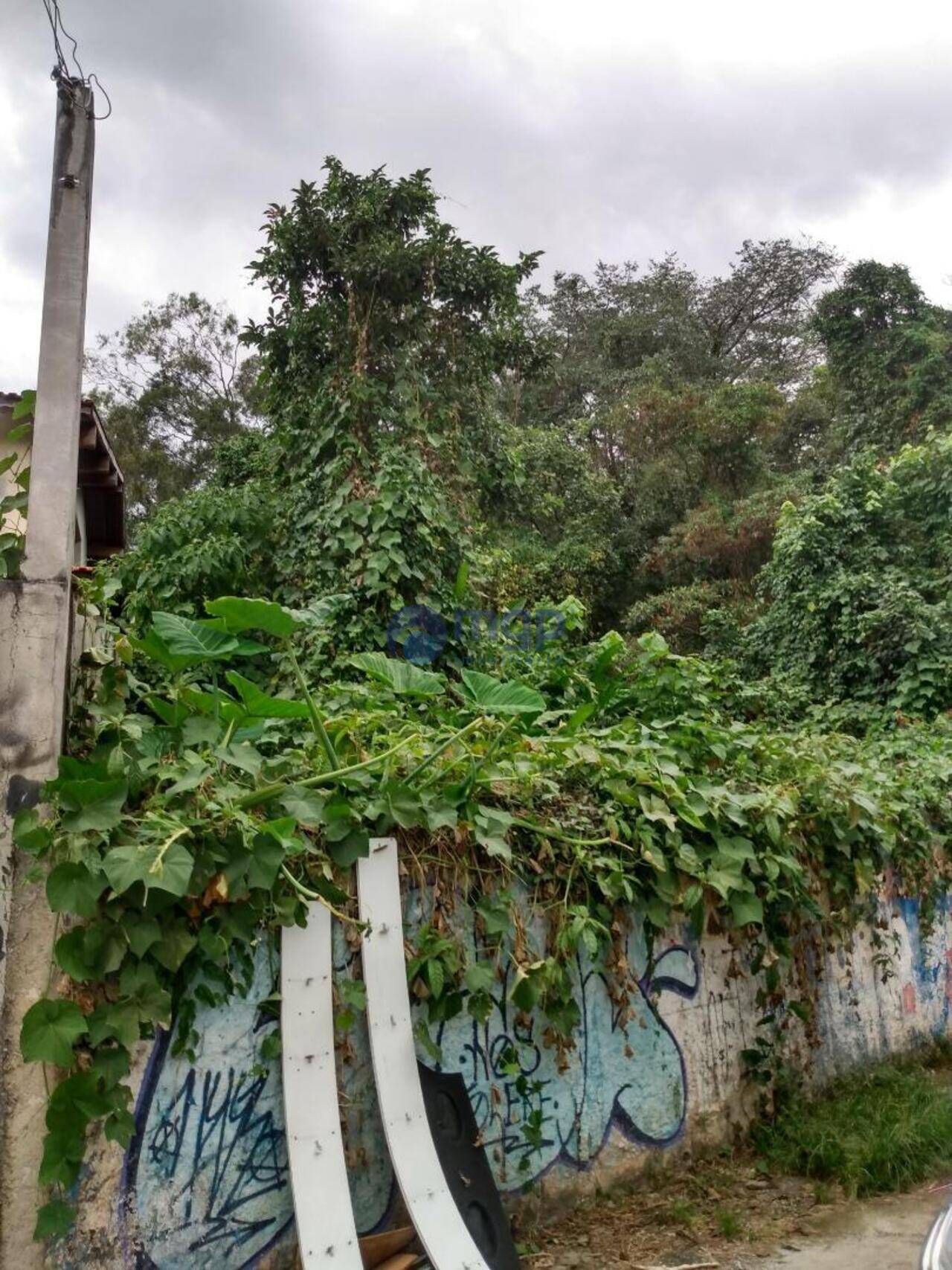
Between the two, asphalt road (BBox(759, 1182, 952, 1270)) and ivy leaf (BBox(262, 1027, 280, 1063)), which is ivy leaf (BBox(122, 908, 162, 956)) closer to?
ivy leaf (BBox(262, 1027, 280, 1063))

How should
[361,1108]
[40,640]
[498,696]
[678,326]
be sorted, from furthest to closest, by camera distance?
[678,326] → [498,696] → [361,1108] → [40,640]

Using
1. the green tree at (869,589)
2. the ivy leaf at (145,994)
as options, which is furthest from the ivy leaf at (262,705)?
the green tree at (869,589)

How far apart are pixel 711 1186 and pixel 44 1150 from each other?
2952 millimetres

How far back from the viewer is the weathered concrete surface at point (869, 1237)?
3.89 m

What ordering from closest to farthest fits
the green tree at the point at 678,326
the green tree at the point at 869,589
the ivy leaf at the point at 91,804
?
the ivy leaf at the point at 91,804 < the green tree at the point at 869,589 < the green tree at the point at 678,326

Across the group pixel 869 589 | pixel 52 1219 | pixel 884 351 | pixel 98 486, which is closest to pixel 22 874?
pixel 52 1219

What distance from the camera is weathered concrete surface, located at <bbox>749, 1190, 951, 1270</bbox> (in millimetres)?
3891

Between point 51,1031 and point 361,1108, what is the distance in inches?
52.2

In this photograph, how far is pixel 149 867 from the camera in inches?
113

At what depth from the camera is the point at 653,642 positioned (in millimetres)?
6863

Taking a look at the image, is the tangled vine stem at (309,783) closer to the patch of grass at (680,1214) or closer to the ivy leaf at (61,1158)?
the ivy leaf at (61,1158)

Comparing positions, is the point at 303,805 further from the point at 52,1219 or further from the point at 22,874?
the point at 52,1219
